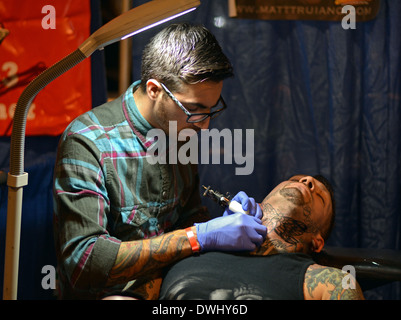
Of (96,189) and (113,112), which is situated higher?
(113,112)

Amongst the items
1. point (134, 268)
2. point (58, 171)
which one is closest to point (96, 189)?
point (58, 171)

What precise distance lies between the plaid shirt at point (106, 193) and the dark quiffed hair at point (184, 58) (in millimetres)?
175

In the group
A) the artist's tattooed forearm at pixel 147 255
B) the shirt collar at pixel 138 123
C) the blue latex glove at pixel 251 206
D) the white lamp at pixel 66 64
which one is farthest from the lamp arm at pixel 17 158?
the blue latex glove at pixel 251 206

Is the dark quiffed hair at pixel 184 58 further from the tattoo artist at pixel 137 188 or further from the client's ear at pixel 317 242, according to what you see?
the client's ear at pixel 317 242

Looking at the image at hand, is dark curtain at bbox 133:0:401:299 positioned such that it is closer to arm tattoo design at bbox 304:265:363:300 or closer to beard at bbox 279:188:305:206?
beard at bbox 279:188:305:206

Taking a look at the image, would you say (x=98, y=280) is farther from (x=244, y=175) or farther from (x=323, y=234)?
(x=244, y=175)

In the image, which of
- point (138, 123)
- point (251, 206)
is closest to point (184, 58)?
point (138, 123)

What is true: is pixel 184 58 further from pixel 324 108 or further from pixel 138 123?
pixel 324 108

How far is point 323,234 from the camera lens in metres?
2.04

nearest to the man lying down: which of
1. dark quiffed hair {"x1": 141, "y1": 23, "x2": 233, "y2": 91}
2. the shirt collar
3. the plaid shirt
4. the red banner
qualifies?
the plaid shirt

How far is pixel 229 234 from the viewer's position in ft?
5.57

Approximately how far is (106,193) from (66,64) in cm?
47
